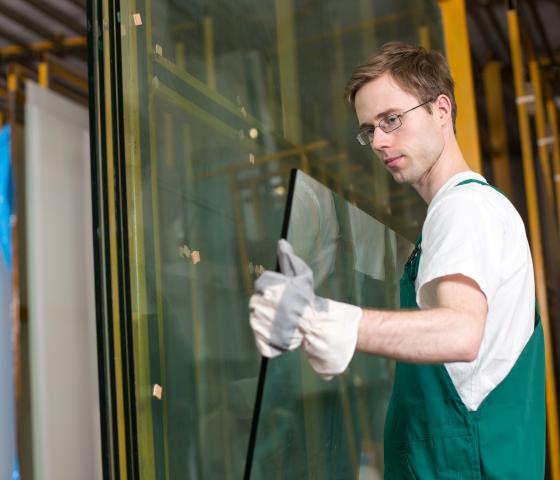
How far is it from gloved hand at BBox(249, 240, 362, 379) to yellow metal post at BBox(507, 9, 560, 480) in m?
2.90

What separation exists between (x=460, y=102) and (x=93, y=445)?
2.14m

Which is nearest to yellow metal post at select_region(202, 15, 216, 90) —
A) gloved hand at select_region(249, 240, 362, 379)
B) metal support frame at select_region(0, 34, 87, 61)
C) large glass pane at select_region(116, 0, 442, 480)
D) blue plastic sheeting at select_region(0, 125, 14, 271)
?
large glass pane at select_region(116, 0, 442, 480)

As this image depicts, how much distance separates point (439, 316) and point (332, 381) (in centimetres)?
75

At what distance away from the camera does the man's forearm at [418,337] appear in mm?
888

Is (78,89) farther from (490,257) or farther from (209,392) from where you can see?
(490,257)

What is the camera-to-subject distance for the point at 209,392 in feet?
4.14

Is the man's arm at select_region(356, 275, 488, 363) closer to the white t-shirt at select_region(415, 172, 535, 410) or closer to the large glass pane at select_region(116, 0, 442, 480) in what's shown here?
the white t-shirt at select_region(415, 172, 535, 410)

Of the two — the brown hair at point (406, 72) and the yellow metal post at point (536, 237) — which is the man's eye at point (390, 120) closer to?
the brown hair at point (406, 72)

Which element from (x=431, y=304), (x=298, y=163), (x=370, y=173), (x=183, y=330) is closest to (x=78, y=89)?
(x=370, y=173)

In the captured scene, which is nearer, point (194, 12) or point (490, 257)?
point (490, 257)

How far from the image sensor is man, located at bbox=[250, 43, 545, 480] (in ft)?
2.90

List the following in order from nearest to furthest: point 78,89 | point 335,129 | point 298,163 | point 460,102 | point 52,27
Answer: point 298,163
point 335,129
point 460,102
point 52,27
point 78,89

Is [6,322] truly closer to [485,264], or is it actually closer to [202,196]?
[202,196]

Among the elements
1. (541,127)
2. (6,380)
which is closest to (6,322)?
(6,380)
